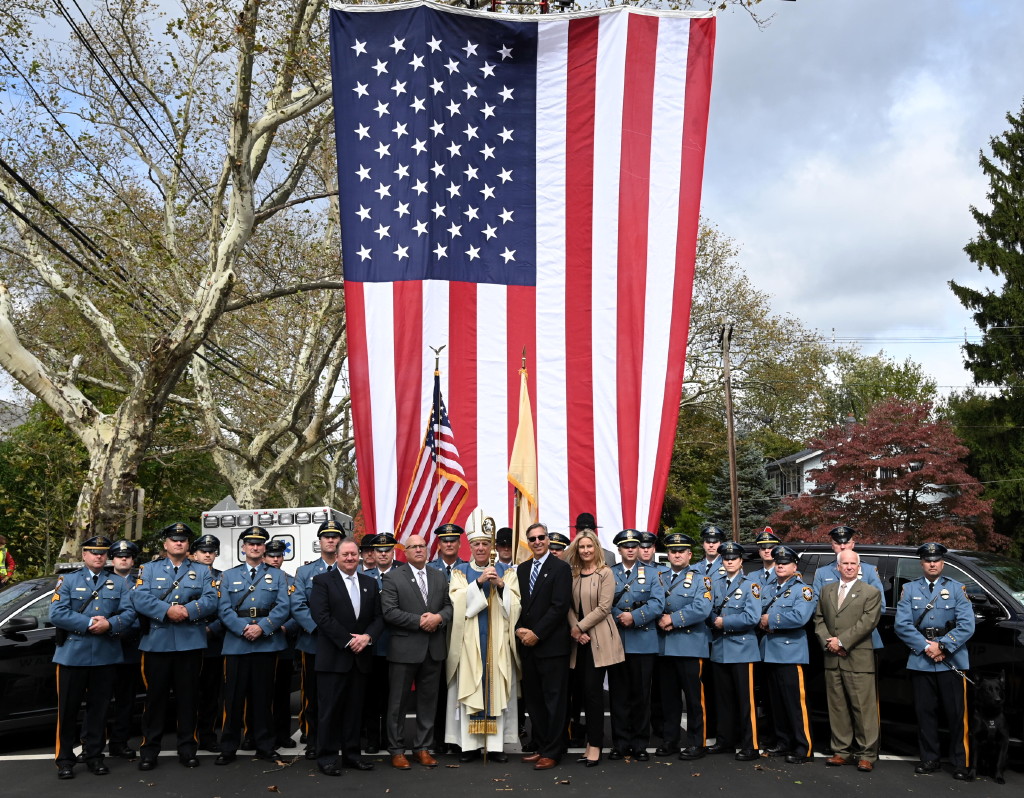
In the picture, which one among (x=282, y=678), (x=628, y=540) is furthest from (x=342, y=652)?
(x=628, y=540)

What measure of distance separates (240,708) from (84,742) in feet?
3.68

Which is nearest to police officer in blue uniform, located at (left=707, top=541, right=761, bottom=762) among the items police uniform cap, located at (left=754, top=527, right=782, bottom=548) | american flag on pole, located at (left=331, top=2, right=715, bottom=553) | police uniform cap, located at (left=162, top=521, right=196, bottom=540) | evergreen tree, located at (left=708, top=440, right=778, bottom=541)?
police uniform cap, located at (left=754, top=527, right=782, bottom=548)

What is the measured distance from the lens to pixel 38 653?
8.05m

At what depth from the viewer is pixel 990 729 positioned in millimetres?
6875

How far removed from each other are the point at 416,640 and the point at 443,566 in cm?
80

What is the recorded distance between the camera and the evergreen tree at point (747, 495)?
34.6m

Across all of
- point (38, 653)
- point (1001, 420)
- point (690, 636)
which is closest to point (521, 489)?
point (690, 636)

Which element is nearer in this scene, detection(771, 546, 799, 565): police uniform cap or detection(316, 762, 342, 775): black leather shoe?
detection(316, 762, 342, 775): black leather shoe

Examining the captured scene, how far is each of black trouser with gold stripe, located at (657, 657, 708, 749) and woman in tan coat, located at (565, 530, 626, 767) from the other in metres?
0.61

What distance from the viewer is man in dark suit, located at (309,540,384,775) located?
7.21 meters

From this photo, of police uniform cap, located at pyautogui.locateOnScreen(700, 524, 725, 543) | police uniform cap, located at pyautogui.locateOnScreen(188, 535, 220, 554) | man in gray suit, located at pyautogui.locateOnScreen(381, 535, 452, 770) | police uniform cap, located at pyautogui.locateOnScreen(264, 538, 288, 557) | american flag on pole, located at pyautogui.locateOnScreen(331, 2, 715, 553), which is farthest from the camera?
american flag on pole, located at pyautogui.locateOnScreen(331, 2, 715, 553)

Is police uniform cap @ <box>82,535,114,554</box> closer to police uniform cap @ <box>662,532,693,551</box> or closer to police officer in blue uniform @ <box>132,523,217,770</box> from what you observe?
police officer in blue uniform @ <box>132,523,217,770</box>

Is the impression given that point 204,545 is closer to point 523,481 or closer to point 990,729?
point 523,481

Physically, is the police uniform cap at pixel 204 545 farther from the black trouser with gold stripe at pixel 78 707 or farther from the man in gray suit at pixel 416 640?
the man in gray suit at pixel 416 640
